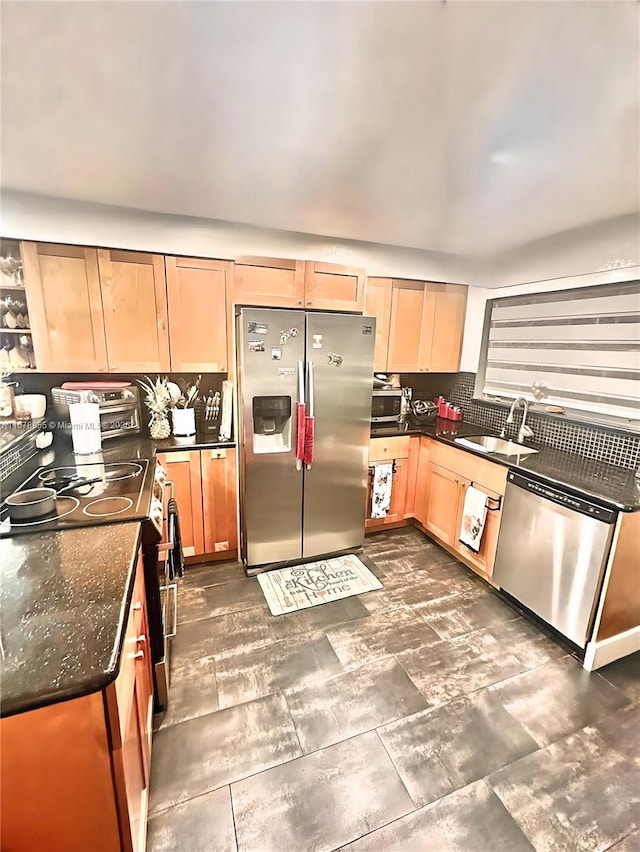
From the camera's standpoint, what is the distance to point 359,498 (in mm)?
2793

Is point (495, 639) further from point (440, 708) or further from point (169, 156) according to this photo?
point (169, 156)

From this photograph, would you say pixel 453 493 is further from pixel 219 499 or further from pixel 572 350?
pixel 219 499

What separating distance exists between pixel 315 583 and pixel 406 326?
2221 mm

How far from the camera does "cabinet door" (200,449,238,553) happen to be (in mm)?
2510

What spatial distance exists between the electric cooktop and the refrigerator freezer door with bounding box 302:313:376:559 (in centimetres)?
116

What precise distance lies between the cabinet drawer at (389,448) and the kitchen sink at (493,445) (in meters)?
0.41

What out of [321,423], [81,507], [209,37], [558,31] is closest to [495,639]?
[321,423]

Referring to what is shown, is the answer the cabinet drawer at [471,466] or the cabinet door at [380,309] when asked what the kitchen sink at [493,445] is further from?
the cabinet door at [380,309]

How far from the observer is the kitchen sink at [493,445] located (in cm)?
261

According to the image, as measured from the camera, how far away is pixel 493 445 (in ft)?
9.70

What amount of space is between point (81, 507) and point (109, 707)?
0.92 meters

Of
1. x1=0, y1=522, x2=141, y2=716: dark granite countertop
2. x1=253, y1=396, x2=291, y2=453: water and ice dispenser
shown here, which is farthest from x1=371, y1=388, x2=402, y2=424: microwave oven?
x1=0, y1=522, x2=141, y2=716: dark granite countertop

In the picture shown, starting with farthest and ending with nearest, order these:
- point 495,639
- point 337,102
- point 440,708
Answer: point 495,639 < point 440,708 < point 337,102

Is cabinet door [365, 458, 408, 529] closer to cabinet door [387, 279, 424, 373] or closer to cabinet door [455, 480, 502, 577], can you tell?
cabinet door [455, 480, 502, 577]
